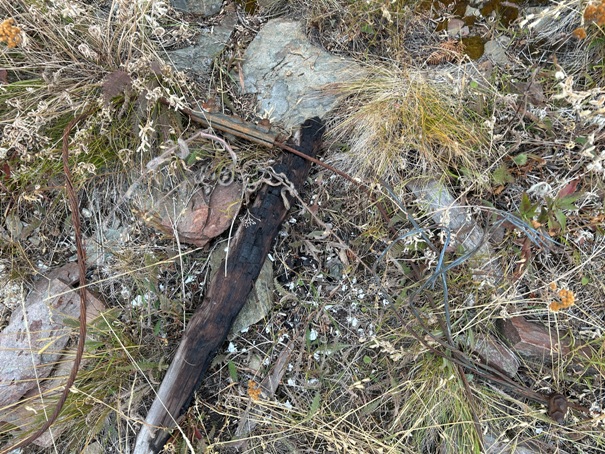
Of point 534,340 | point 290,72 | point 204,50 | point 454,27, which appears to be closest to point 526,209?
point 534,340

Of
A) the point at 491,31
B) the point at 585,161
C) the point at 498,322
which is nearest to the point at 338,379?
the point at 498,322

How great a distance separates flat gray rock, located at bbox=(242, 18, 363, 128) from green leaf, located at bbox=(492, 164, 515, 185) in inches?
40.3

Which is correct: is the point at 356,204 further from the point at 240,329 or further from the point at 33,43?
the point at 33,43

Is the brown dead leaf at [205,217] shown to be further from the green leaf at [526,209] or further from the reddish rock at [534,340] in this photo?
the reddish rock at [534,340]

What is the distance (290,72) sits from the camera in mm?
2791

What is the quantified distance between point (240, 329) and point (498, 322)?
152cm

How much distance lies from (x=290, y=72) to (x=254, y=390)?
1.97 m

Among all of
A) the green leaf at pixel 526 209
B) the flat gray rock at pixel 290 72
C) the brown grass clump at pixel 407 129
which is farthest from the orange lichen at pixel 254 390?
the green leaf at pixel 526 209

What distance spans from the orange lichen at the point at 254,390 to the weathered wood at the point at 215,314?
0.92ft

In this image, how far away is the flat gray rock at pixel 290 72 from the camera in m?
2.71

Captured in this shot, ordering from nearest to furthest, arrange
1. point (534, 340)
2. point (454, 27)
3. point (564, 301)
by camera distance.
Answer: point (564, 301) < point (534, 340) < point (454, 27)

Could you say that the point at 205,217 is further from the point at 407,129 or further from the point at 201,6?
the point at 201,6

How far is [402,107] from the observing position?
2.53 metres

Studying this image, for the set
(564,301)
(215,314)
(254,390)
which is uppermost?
(215,314)
